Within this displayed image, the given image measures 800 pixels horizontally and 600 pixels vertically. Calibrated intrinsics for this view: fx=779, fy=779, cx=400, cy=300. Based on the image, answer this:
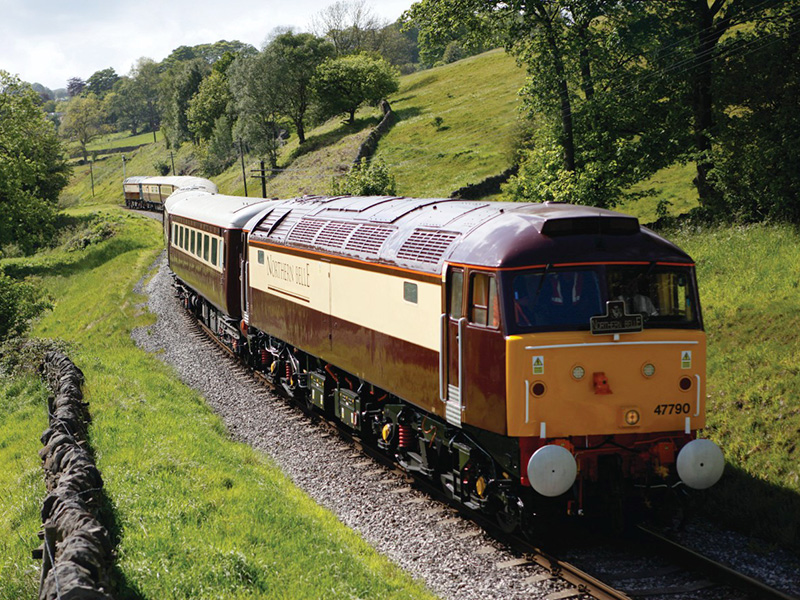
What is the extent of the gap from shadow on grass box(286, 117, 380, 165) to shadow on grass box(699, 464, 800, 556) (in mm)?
65415

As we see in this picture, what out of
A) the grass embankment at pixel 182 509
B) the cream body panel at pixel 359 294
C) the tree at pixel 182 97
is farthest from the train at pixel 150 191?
the cream body panel at pixel 359 294

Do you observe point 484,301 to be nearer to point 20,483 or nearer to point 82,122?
point 20,483

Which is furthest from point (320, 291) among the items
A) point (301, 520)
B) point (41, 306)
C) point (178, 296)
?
point (41, 306)

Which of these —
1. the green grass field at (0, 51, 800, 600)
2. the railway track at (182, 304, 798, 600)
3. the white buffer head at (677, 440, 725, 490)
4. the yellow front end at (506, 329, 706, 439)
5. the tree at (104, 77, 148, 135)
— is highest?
the tree at (104, 77, 148, 135)

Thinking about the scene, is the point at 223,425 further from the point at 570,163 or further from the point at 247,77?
the point at 247,77

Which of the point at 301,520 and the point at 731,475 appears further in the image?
the point at 731,475

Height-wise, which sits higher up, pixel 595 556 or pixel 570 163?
pixel 570 163

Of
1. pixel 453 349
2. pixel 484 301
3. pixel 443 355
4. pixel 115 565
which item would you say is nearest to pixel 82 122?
pixel 443 355

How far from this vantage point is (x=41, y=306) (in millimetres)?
32219

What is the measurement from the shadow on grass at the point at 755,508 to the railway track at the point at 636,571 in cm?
140

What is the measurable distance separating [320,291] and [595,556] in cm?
717

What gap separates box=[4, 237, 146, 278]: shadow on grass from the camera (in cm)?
4612

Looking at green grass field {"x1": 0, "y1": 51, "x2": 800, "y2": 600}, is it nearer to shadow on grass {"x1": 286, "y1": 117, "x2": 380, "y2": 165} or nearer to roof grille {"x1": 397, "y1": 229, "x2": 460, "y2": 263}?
roof grille {"x1": 397, "y1": 229, "x2": 460, "y2": 263}

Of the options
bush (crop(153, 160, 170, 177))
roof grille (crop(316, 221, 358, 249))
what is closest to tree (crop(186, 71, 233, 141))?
bush (crop(153, 160, 170, 177))
